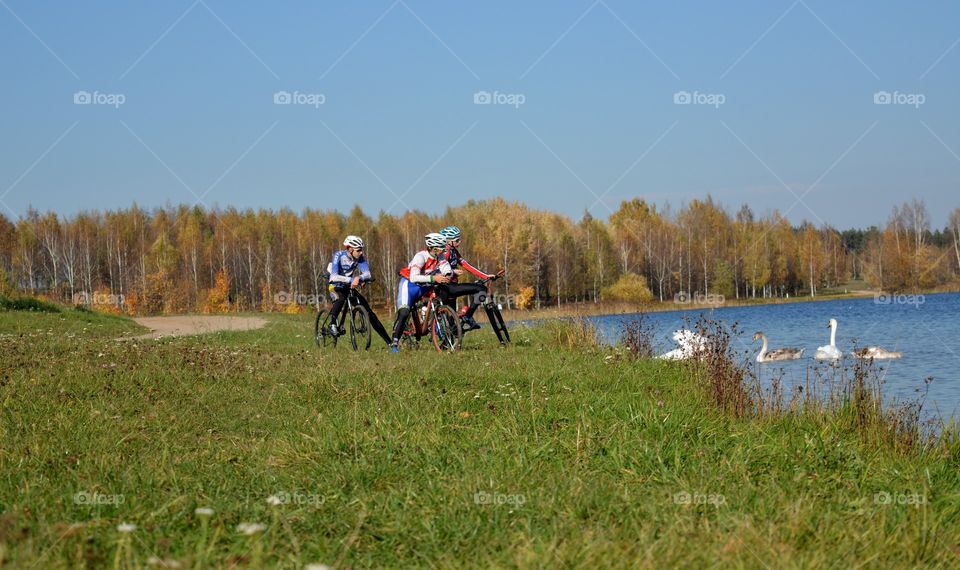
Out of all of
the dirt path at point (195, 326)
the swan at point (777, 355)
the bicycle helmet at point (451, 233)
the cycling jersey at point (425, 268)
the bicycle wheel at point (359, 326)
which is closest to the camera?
the cycling jersey at point (425, 268)

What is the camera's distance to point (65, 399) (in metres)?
7.98

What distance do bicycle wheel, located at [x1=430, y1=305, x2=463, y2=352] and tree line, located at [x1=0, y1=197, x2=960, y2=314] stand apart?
48968mm

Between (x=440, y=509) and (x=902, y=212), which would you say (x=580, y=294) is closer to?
(x=902, y=212)

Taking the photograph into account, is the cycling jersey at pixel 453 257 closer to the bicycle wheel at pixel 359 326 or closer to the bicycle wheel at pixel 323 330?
the bicycle wheel at pixel 359 326

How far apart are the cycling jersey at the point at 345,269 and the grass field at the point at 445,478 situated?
195 inches

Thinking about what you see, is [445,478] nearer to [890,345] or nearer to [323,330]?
[323,330]

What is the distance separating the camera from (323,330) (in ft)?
50.0

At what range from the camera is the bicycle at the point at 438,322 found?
1311cm

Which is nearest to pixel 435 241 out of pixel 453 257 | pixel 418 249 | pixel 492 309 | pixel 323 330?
pixel 453 257

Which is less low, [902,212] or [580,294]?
[902,212]

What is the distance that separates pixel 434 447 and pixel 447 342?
7.42 metres

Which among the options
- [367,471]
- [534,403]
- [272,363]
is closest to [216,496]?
[367,471]

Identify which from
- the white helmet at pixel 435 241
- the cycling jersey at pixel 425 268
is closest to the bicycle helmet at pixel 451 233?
the white helmet at pixel 435 241

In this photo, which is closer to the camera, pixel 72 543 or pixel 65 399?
pixel 72 543
